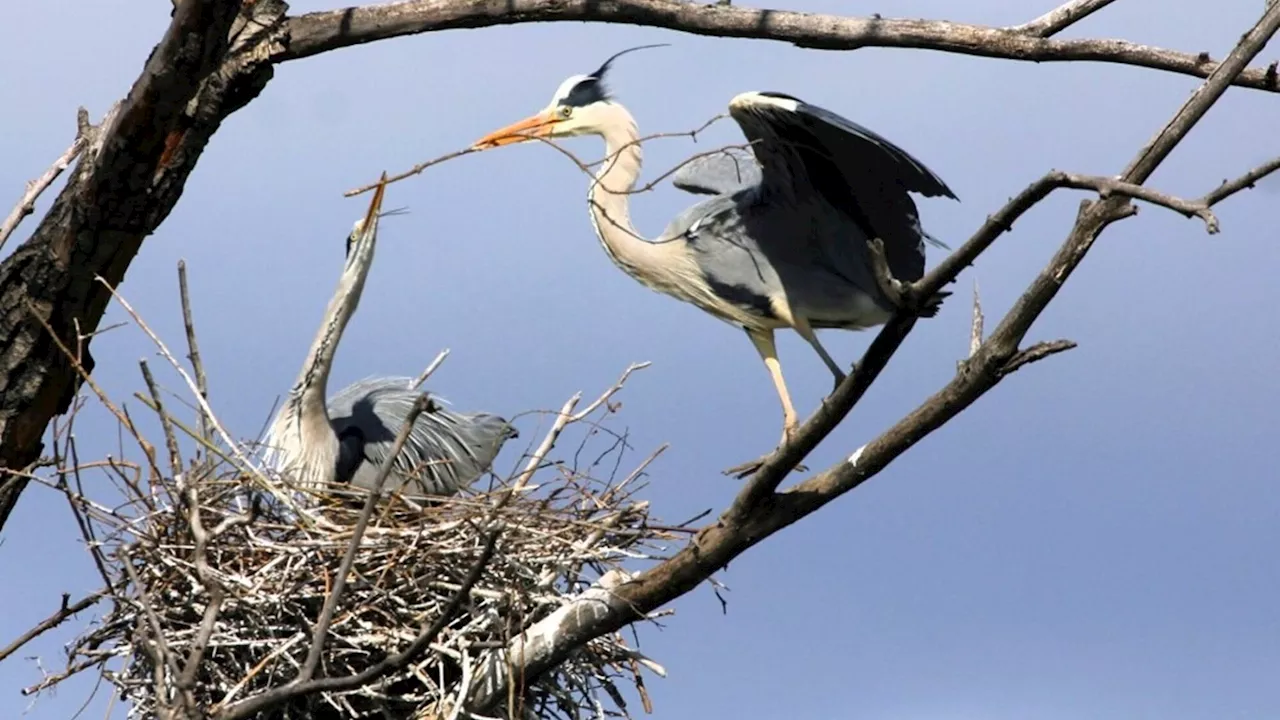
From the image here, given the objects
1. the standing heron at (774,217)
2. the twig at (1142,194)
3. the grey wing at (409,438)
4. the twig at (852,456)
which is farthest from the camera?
the grey wing at (409,438)

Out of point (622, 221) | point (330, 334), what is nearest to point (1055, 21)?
point (622, 221)

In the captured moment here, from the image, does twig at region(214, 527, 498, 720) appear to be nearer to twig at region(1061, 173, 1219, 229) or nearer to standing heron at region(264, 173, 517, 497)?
twig at region(1061, 173, 1219, 229)

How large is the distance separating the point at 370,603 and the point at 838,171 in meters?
1.75

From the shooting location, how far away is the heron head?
670 cm

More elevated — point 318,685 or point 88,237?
point 88,237

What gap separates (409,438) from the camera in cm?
646

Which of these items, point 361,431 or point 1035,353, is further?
point 361,431

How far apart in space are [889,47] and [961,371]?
120 cm

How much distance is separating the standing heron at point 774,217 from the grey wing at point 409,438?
0.79 meters

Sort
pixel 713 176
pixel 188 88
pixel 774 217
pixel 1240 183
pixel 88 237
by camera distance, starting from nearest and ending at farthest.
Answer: pixel 1240 183
pixel 188 88
pixel 88 237
pixel 774 217
pixel 713 176

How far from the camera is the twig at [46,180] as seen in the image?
4.45 meters

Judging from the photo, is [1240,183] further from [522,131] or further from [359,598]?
[522,131]

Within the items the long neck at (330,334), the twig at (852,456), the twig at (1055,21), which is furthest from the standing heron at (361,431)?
the twig at (1055,21)

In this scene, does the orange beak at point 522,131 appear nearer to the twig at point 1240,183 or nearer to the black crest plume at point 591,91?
the black crest plume at point 591,91
